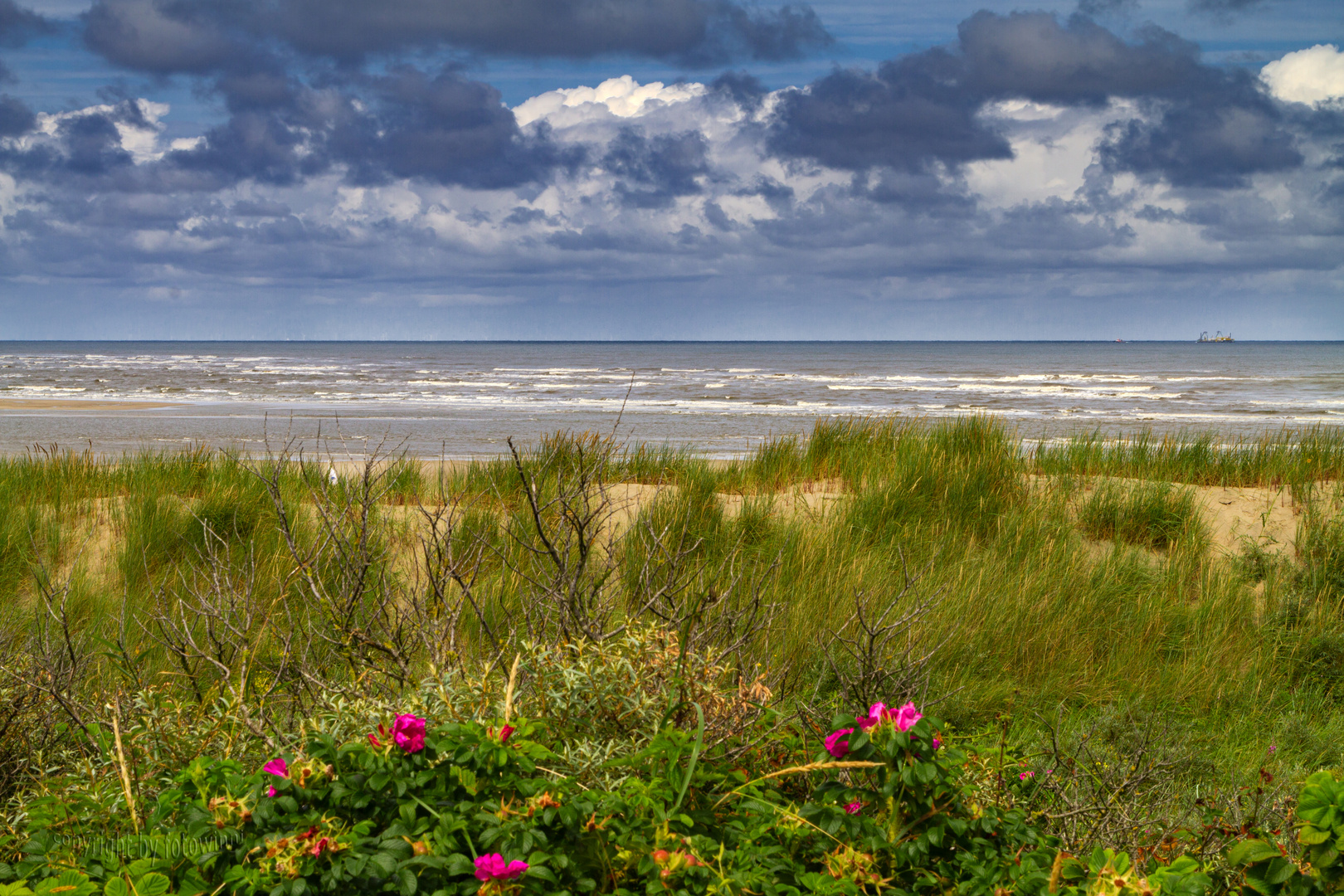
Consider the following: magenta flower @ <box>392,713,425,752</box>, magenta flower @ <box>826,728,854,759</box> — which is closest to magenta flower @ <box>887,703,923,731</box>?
magenta flower @ <box>826,728,854,759</box>

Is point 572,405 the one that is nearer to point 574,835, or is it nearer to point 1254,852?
point 574,835

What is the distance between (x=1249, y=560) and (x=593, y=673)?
5958 mm

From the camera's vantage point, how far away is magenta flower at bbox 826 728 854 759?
6.41 feet

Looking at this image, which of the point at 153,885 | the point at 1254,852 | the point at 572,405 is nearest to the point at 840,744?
the point at 1254,852

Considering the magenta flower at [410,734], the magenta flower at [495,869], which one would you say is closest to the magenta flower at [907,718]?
the magenta flower at [495,869]

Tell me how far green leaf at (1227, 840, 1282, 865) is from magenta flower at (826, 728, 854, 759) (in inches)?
29.6

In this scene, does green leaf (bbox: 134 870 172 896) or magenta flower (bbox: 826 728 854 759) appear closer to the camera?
green leaf (bbox: 134 870 172 896)

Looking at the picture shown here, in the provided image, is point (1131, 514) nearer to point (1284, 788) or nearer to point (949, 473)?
point (949, 473)

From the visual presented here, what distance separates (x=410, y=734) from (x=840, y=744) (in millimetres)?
963

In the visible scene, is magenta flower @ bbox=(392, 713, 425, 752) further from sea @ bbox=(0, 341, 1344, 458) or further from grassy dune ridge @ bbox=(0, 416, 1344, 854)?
sea @ bbox=(0, 341, 1344, 458)

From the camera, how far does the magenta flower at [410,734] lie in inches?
69.8

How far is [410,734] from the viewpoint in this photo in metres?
1.79

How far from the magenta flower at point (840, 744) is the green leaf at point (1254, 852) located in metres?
0.75

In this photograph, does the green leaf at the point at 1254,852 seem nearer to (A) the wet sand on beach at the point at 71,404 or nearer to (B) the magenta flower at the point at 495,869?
(B) the magenta flower at the point at 495,869
